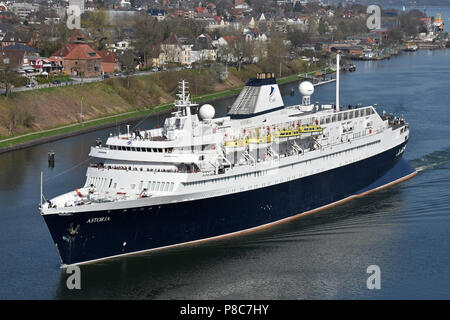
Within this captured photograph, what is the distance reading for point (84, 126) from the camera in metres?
67.8

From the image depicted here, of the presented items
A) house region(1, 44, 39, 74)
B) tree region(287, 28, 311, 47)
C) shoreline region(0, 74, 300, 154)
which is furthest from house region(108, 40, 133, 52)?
tree region(287, 28, 311, 47)

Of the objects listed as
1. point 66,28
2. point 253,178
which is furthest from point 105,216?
point 66,28

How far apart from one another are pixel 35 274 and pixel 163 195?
21.9ft

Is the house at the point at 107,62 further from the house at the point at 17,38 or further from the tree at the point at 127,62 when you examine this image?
the house at the point at 17,38

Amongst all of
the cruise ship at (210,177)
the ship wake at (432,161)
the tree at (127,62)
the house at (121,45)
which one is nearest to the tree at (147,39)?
the house at (121,45)

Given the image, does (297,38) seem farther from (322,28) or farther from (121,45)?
(121,45)

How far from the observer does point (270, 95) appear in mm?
43906

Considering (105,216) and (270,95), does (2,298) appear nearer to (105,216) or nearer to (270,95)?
(105,216)

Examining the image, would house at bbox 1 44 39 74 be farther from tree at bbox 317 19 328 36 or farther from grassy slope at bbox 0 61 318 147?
tree at bbox 317 19 328 36

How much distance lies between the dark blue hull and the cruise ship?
0.17 ft

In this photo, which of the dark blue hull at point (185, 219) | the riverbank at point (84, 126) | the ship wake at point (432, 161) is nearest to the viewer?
the dark blue hull at point (185, 219)

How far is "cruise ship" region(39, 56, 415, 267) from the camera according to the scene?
33812 mm

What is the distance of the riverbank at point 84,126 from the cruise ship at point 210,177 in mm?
23446

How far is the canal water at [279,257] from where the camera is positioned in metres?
31.9
